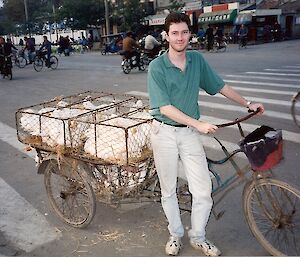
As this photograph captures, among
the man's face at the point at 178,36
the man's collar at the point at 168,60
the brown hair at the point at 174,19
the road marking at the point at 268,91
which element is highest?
the brown hair at the point at 174,19

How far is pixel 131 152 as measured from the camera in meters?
3.60

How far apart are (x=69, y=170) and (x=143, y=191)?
76 centimetres

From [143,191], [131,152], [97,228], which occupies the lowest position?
[97,228]

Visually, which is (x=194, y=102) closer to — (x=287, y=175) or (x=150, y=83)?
(x=150, y=83)

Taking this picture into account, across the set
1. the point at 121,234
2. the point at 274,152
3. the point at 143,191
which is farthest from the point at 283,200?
the point at 121,234

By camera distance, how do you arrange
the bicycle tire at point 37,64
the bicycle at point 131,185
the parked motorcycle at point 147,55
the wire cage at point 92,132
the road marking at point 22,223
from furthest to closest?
1. the bicycle tire at point 37,64
2. the parked motorcycle at point 147,55
3. the road marking at point 22,223
4. the wire cage at point 92,132
5. the bicycle at point 131,185

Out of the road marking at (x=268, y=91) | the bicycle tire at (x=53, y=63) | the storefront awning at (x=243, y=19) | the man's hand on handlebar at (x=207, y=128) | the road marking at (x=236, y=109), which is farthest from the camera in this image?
the storefront awning at (x=243, y=19)

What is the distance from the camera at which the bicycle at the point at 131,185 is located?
3174 millimetres

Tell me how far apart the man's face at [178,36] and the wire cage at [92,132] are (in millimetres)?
828

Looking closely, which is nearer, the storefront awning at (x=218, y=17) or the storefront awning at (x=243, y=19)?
the storefront awning at (x=243, y=19)

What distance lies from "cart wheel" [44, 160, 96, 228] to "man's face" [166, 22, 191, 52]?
5.08ft

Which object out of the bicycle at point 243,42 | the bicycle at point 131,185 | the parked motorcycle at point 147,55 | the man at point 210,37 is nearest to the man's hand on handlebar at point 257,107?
the bicycle at point 131,185

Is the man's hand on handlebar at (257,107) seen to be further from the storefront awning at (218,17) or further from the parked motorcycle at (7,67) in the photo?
the storefront awning at (218,17)

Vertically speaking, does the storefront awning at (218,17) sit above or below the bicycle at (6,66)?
above
